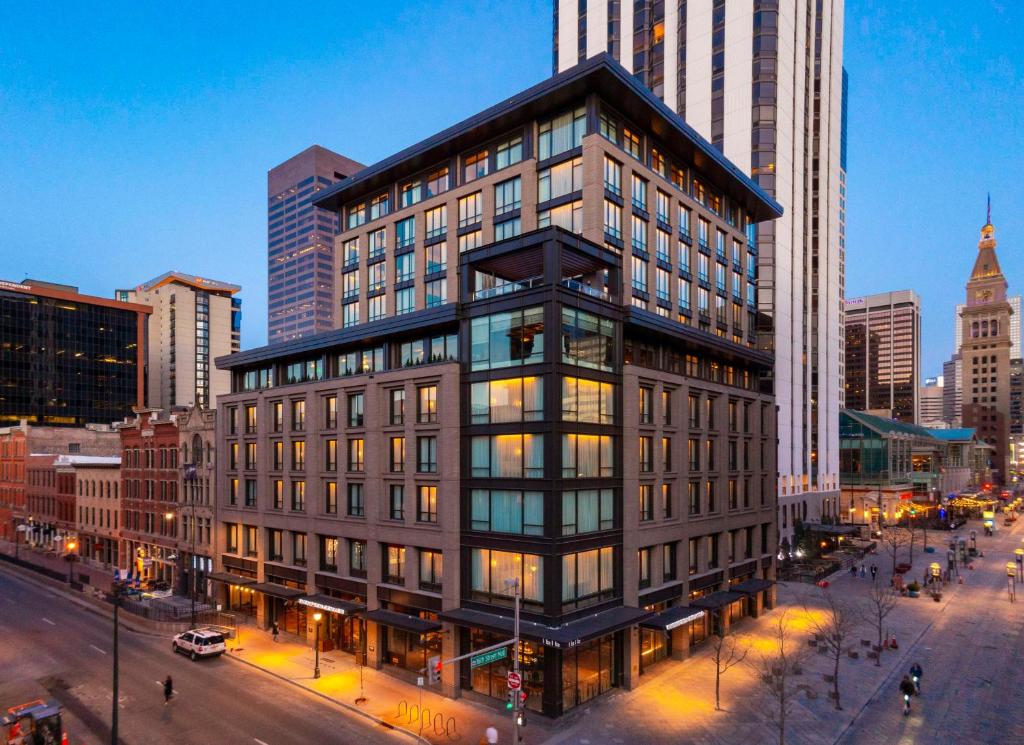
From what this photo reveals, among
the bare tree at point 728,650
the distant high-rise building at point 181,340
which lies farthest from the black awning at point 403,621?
the distant high-rise building at point 181,340

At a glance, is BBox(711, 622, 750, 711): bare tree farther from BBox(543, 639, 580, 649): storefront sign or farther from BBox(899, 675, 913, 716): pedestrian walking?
BBox(543, 639, 580, 649): storefront sign

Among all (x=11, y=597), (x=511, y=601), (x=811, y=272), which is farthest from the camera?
(x=811, y=272)

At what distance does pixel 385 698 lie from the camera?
32.4 m

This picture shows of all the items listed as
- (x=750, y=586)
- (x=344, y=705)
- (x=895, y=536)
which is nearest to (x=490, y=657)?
(x=344, y=705)

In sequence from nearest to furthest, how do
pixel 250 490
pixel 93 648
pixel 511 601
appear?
pixel 511 601 < pixel 93 648 < pixel 250 490

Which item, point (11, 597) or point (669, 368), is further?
point (11, 597)

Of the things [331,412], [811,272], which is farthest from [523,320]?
[811,272]

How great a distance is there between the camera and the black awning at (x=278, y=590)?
41.8 metres

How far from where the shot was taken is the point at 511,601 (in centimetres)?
3180

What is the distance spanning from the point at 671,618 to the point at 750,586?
12884 mm

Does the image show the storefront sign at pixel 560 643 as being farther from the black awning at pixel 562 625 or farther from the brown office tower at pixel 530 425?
the brown office tower at pixel 530 425

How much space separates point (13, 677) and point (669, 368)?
4302 cm

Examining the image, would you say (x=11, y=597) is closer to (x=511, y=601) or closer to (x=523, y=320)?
(x=511, y=601)

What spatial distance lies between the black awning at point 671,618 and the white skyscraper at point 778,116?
46.6 m
